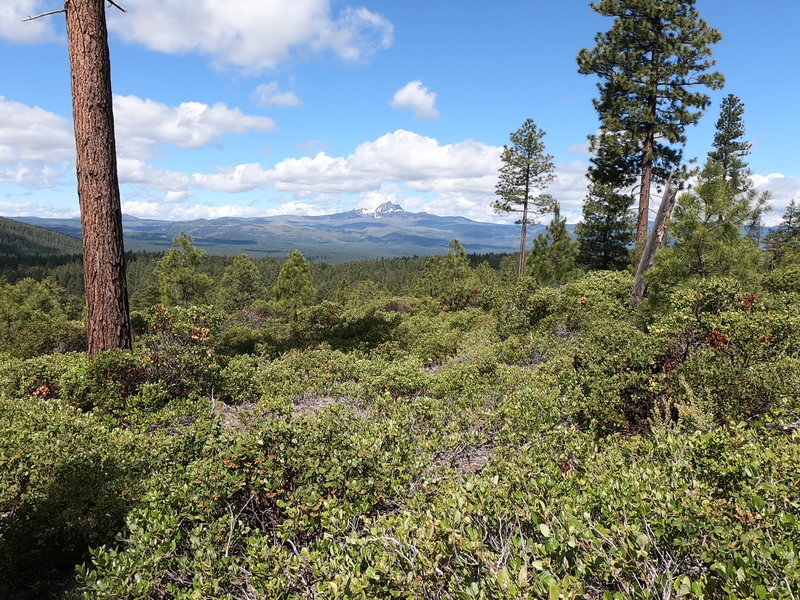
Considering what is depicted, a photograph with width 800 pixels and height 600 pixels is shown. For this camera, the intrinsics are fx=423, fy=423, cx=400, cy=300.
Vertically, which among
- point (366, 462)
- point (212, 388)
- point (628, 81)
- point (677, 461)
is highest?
point (628, 81)

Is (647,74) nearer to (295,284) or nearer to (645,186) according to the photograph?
(645,186)

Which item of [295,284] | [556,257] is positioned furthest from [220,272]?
[556,257]

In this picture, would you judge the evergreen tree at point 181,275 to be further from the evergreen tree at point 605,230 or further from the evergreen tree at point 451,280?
the evergreen tree at point 605,230

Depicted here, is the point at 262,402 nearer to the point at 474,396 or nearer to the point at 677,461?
the point at 474,396

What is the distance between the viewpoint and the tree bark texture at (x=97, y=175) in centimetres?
602

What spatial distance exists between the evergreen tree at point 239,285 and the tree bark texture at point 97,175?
3820 cm

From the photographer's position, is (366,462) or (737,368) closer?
(366,462)

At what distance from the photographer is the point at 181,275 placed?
26.9 metres

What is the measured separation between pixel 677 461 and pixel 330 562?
8.76 ft

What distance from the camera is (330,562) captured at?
8.04 feet

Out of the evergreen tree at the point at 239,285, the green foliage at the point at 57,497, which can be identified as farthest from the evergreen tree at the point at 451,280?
the green foliage at the point at 57,497

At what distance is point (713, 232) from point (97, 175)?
34.5 feet

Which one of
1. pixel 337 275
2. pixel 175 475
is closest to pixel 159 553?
pixel 175 475

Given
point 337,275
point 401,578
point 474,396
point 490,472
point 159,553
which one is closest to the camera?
point 401,578
